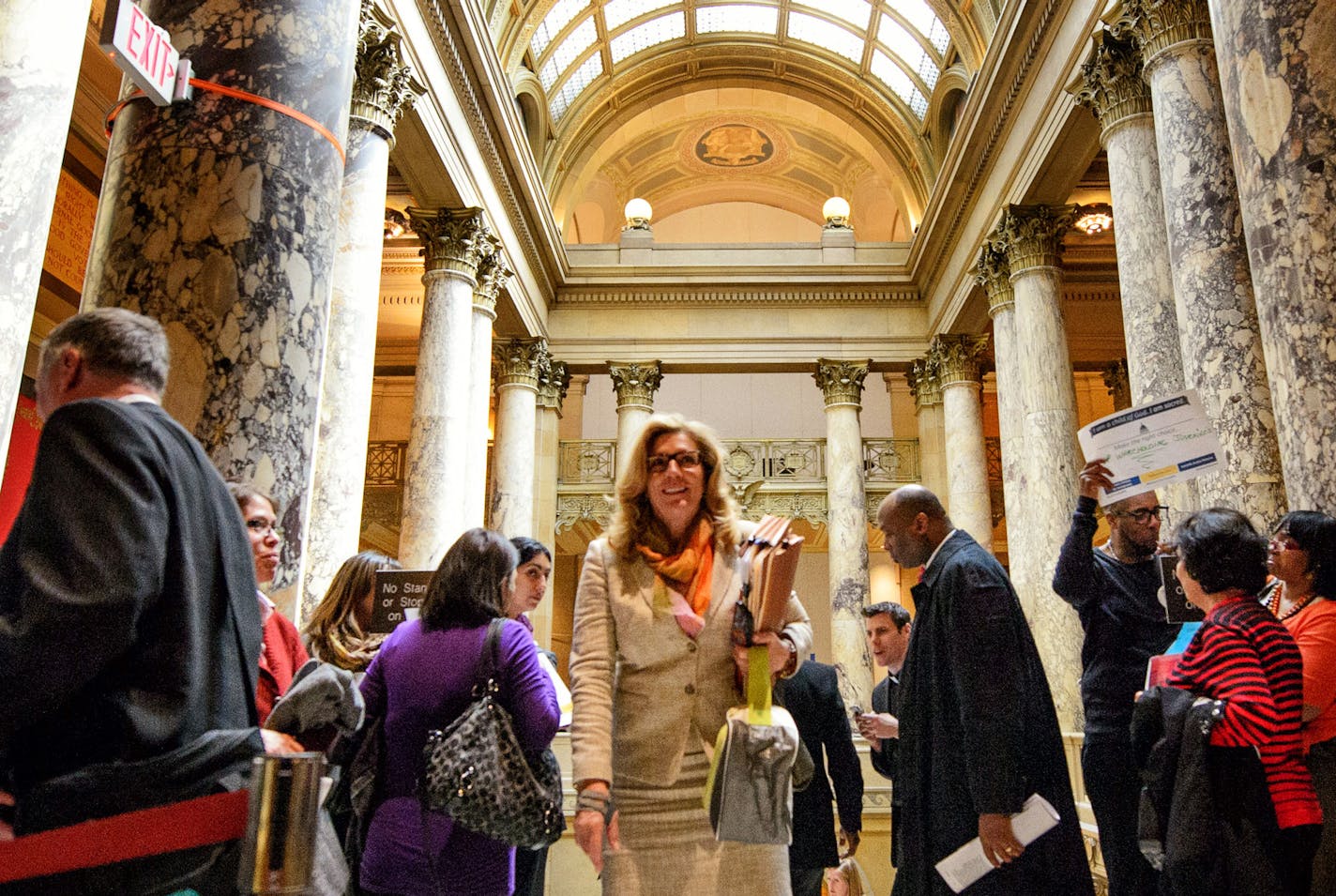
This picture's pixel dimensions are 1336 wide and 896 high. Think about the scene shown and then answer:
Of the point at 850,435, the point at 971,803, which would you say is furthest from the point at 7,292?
the point at 850,435

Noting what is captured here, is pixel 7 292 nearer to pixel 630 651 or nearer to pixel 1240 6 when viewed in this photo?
pixel 630 651

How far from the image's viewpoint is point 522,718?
268 cm

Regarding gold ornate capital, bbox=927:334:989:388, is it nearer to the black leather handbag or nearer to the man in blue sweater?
the man in blue sweater

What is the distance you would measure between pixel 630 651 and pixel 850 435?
14696 millimetres

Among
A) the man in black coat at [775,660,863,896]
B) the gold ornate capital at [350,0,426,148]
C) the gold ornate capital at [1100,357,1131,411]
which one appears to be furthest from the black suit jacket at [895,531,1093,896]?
the gold ornate capital at [1100,357,1131,411]

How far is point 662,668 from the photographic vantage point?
246 centimetres

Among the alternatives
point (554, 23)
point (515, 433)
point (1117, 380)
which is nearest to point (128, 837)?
point (515, 433)

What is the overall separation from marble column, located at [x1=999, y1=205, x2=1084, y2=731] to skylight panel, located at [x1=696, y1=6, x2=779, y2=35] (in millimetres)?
8141

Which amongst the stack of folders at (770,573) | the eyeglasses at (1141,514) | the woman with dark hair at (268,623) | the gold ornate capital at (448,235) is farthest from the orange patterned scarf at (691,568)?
the gold ornate capital at (448,235)

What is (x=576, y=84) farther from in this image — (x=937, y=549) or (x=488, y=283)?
(x=937, y=549)

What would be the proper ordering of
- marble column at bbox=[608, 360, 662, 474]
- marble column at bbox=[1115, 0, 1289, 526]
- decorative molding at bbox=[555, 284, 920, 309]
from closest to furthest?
1. marble column at bbox=[1115, 0, 1289, 526]
2. marble column at bbox=[608, 360, 662, 474]
3. decorative molding at bbox=[555, 284, 920, 309]

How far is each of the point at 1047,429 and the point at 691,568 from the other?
892 centimetres

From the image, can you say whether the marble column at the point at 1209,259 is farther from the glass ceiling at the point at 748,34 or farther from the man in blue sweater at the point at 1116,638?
the glass ceiling at the point at 748,34

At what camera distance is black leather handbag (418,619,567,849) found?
253 cm
